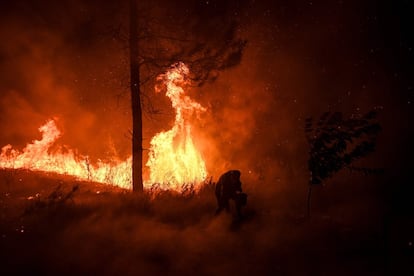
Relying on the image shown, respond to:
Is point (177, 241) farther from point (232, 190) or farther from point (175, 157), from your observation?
point (175, 157)

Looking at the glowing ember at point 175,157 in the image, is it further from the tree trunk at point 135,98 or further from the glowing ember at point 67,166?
the tree trunk at point 135,98

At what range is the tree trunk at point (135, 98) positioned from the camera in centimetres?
1143

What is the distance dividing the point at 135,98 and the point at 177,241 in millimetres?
4971

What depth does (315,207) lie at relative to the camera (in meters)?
14.5

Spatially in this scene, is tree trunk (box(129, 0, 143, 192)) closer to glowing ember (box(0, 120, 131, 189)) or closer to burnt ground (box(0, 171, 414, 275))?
burnt ground (box(0, 171, 414, 275))

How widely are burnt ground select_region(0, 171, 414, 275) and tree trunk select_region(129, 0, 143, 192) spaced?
3.40 ft

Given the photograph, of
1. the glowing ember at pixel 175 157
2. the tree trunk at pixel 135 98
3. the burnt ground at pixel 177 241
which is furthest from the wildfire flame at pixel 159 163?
the burnt ground at pixel 177 241

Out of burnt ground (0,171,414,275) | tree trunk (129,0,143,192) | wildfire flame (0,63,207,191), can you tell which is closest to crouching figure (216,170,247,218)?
burnt ground (0,171,414,275)

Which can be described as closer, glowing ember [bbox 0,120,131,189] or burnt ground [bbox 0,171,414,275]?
burnt ground [bbox 0,171,414,275]

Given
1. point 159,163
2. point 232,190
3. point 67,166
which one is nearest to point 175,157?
point 159,163

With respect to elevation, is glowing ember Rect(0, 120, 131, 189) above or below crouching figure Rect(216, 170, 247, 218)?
above

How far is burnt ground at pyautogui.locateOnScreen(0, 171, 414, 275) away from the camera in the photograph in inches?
282

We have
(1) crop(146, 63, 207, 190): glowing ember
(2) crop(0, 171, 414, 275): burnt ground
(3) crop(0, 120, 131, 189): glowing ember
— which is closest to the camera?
(2) crop(0, 171, 414, 275): burnt ground

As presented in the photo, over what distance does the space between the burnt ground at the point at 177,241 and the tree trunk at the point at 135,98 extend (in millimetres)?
1035
